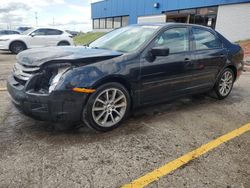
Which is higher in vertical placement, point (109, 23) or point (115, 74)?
point (109, 23)

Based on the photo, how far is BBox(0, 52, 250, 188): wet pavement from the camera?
263 cm

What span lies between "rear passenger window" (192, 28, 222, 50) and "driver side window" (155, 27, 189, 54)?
27cm

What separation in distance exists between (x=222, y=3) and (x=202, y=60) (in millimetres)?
15838

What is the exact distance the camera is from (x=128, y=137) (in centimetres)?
356

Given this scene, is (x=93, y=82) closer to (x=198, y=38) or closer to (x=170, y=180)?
(x=170, y=180)

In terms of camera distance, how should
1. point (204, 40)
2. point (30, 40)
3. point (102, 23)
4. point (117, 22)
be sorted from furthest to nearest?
1. point (102, 23)
2. point (117, 22)
3. point (30, 40)
4. point (204, 40)

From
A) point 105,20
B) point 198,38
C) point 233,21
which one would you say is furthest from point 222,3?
point 105,20

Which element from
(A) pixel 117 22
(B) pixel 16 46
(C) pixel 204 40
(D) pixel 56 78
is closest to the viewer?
(D) pixel 56 78

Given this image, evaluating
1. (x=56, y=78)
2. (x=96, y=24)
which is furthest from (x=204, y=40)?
(x=96, y=24)

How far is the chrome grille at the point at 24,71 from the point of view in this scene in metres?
3.35

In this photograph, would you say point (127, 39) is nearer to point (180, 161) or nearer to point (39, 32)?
point (180, 161)

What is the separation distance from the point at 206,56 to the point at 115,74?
2122 mm

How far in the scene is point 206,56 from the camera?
4.81 m

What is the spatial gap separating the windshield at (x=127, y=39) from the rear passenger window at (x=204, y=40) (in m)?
0.93
